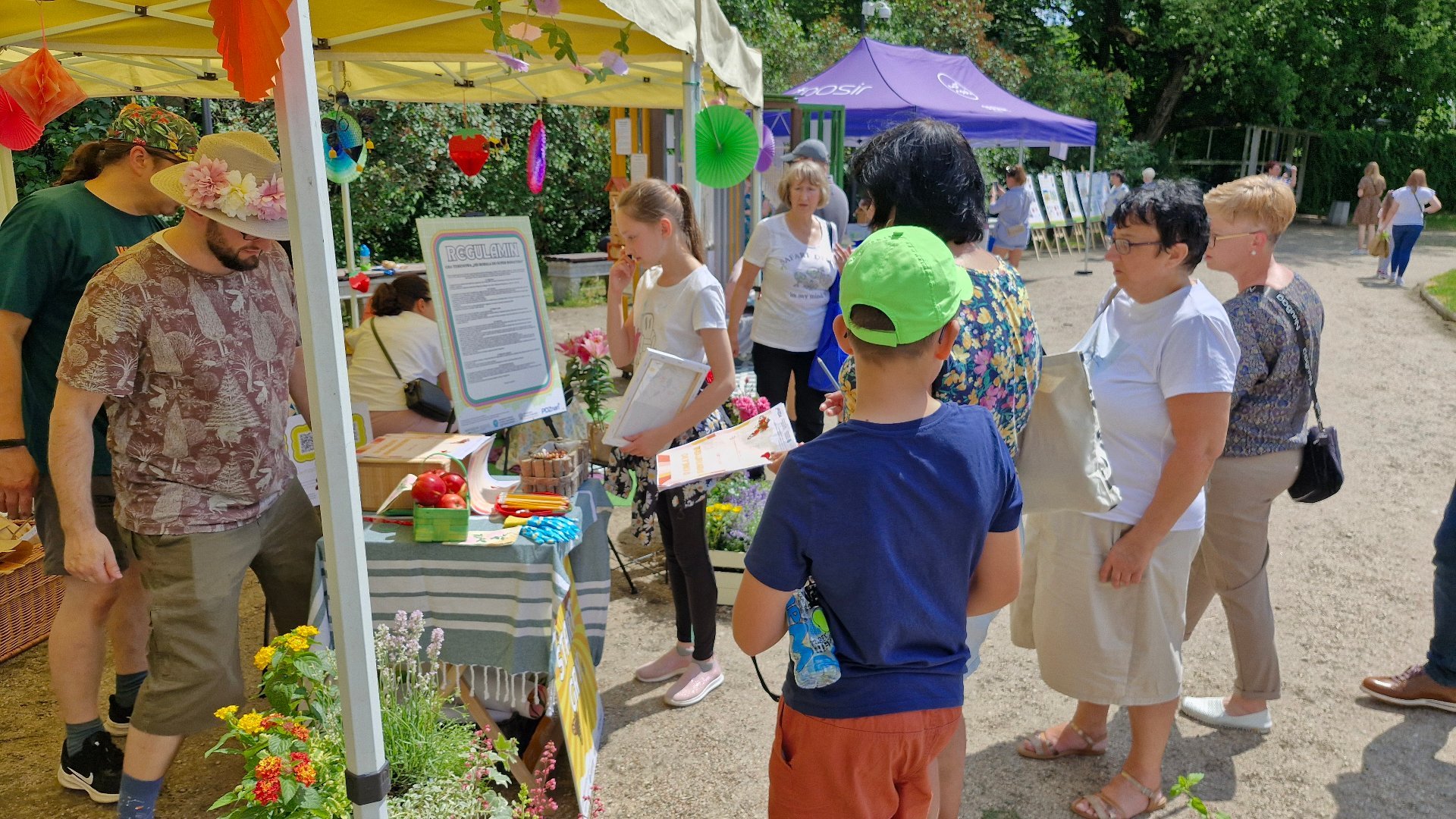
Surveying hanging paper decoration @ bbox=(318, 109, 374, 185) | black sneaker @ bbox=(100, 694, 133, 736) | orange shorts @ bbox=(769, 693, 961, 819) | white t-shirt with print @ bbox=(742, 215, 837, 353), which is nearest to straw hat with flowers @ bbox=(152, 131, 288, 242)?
orange shorts @ bbox=(769, 693, 961, 819)

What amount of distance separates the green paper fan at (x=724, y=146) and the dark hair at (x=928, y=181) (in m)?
2.09

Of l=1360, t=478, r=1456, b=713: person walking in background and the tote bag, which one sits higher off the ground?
the tote bag

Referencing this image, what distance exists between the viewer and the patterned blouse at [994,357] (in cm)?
190

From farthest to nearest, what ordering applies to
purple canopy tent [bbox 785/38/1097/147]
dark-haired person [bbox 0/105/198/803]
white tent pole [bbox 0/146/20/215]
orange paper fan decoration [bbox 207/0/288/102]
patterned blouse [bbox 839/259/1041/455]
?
purple canopy tent [bbox 785/38/1097/147]
white tent pole [bbox 0/146/20/215]
dark-haired person [bbox 0/105/198/803]
patterned blouse [bbox 839/259/1041/455]
orange paper fan decoration [bbox 207/0/288/102]

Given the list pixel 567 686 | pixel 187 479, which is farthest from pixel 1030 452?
pixel 187 479

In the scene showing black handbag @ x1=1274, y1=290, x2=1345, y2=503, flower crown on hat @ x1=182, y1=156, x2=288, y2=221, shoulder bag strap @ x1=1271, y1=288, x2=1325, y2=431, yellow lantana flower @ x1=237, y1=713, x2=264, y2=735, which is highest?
flower crown on hat @ x1=182, y1=156, x2=288, y2=221

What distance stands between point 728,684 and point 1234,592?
1.67 metres

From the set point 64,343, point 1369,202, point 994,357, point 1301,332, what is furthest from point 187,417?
point 1369,202

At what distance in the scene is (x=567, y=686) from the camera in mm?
2643

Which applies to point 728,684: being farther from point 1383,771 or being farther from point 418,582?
point 1383,771

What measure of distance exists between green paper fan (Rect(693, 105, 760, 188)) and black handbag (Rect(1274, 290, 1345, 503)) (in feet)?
6.97

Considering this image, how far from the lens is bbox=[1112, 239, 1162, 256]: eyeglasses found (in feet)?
7.62

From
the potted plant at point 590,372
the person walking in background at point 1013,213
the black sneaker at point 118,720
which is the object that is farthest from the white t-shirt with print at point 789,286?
the person walking in background at point 1013,213

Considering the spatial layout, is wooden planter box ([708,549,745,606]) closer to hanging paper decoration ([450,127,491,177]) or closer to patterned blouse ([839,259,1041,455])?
patterned blouse ([839,259,1041,455])
